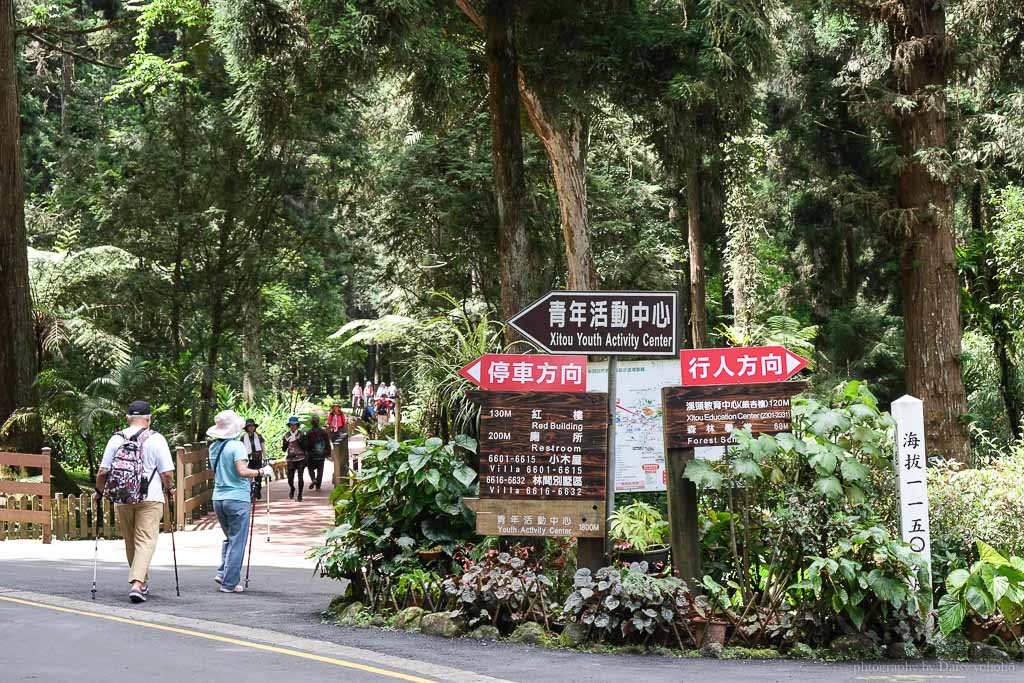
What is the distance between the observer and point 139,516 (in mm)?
10391

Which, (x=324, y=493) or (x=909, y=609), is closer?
(x=909, y=609)

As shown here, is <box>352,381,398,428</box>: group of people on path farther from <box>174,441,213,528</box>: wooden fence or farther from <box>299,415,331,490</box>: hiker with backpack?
<box>174,441,213,528</box>: wooden fence

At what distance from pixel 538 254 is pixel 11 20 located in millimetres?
10725

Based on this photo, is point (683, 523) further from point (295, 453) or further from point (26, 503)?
point (295, 453)

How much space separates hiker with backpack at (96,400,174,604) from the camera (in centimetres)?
1020

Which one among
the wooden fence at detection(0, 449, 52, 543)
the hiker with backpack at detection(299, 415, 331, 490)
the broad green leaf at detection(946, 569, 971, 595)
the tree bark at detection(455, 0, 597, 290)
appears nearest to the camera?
the broad green leaf at detection(946, 569, 971, 595)

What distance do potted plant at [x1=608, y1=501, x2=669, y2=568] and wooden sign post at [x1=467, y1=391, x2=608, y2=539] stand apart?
255 mm

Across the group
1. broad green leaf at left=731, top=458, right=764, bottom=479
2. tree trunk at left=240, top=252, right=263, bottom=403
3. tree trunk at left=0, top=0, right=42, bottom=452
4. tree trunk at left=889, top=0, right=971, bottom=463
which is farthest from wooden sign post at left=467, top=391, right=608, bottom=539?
tree trunk at left=240, top=252, right=263, bottom=403

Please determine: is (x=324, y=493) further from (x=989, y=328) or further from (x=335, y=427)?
(x=989, y=328)

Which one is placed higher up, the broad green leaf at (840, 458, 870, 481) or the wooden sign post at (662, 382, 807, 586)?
the wooden sign post at (662, 382, 807, 586)

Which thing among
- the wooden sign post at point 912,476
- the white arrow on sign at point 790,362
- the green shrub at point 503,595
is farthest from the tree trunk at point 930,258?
the green shrub at point 503,595

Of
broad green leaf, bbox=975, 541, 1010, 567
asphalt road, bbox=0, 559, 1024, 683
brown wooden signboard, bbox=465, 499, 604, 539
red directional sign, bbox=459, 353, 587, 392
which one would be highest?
red directional sign, bbox=459, 353, 587, 392

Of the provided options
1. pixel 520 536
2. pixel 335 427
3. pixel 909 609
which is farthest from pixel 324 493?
pixel 909 609

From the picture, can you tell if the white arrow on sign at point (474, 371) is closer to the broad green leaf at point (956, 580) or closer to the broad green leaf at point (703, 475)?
the broad green leaf at point (703, 475)
